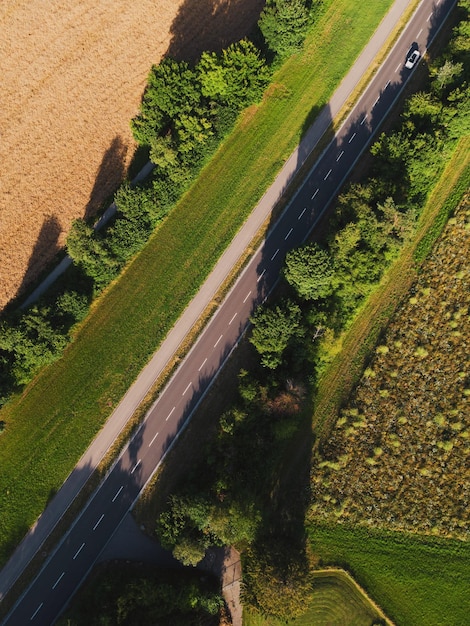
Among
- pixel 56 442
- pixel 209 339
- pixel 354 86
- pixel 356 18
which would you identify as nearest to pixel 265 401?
pixel 209 339

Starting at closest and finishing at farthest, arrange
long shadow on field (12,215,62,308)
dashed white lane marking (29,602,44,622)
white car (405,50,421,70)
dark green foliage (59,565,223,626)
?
A: dark green foliage (59,565,223,626), dashed white lane marking (29,602,44,622), long shadow on field (12,215,62,308), white car (405,50,421,70)

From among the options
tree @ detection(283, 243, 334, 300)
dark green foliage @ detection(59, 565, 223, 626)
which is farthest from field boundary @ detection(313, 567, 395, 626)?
tree @ detection(283, 243, 334, 300)

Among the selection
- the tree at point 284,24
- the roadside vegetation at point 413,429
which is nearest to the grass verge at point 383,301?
the roadside vegetation at point 413,429

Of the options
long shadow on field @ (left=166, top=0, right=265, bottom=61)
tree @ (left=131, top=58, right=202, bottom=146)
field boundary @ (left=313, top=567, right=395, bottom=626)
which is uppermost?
long shadow on field @ (left=166, top=0, right=265, bottom=61)

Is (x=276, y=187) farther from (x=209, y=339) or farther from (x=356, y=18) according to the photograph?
(x=356, y=18)

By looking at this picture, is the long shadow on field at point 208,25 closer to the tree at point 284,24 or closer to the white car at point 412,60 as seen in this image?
the tree at point 284,24

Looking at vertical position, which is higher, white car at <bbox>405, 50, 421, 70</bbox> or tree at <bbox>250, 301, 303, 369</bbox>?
white car at <bbox>405, 50, 421, 70</bbox>

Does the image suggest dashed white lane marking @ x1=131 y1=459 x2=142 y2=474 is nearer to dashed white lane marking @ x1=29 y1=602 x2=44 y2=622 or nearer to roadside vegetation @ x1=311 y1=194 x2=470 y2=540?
dashed white lane marking @ x1=29 y1=602 x2=44 y2=622
